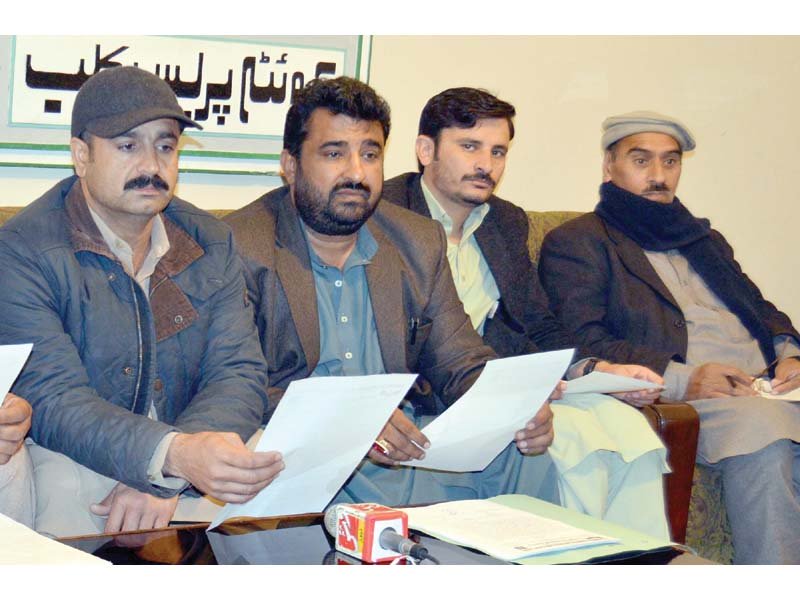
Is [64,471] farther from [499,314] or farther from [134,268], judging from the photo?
[499,314]

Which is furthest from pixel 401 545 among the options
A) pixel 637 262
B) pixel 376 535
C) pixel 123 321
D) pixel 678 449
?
pixel 637 262

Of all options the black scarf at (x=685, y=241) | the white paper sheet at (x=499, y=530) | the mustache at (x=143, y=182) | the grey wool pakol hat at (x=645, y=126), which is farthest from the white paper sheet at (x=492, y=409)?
the grey wool pakol hat at (x=645, y=126)

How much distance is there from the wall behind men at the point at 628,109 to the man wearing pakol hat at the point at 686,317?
0.33 metres

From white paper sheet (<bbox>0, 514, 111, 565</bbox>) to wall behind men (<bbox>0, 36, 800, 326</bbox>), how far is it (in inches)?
90.6

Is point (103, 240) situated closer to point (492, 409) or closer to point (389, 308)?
point (389, 308)

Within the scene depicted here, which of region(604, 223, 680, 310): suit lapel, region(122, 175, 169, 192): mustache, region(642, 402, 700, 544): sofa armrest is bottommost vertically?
region(642, 402, 700, 544): sofa armrest

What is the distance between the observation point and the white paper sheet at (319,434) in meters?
1.72

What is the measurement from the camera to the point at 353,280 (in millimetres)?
3059

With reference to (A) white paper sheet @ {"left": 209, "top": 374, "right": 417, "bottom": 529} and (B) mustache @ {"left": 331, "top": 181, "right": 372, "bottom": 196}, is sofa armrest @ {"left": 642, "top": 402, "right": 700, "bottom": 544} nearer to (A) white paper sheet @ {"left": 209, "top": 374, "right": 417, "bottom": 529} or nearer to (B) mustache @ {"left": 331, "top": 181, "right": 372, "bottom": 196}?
(B) mustache @ {"left": 331, "top": 181, "right": 372, "bottom": 196}

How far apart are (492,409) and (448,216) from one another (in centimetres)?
147

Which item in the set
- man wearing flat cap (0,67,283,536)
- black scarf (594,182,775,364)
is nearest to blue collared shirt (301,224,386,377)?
man wearing flat cap (0,67,283,536)

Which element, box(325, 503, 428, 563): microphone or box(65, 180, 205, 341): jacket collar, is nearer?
box(325, 503, 428, 563): microphone

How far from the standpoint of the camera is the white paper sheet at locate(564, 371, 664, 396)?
2645mm

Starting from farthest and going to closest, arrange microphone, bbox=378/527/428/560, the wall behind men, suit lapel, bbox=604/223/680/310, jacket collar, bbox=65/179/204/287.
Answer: the wall behind men, suit lapel, bbox=604/223/680/310, jacket collar, bbox=65/179/204/287, microphone, bbox=378/527/428/560
